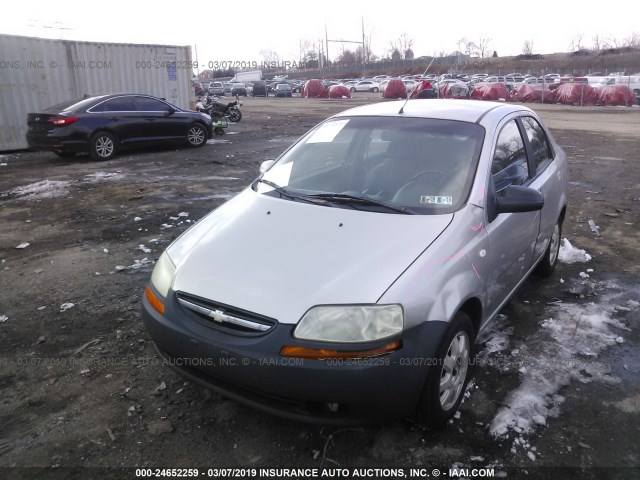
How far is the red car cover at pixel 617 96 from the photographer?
1136 inches

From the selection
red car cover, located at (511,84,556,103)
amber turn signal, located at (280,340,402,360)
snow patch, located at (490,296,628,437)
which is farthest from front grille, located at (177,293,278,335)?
red car cover, located at (511,84,556,103)

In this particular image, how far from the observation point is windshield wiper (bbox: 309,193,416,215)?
3086 mm

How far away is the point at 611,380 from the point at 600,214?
4447mm

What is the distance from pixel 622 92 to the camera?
2889 cm

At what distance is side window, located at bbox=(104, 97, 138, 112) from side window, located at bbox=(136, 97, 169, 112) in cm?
17

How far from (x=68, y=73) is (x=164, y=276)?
45.0 ft

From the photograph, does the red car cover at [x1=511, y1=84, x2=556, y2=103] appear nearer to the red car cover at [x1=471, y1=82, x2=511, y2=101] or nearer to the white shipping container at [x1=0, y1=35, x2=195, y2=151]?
the red car cover at [x1=471, y1=82, x2=511, y2=101]

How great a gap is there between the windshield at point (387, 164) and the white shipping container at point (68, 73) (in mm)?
12411

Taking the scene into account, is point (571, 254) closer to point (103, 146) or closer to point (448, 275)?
point (448, 275)

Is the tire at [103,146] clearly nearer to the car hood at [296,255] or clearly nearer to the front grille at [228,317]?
the car hood at [296,255]

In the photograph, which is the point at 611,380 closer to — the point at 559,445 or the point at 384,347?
the point at 559,445

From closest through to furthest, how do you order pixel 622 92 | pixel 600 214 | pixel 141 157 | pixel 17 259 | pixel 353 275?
pixel 353 275 < pixel 17 259 < pixel 600 214 < pixel 141 157 < pixel 622 92

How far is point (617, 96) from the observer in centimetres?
2897

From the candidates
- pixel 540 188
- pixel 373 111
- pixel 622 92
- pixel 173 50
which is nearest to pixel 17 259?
pixel 373 111
